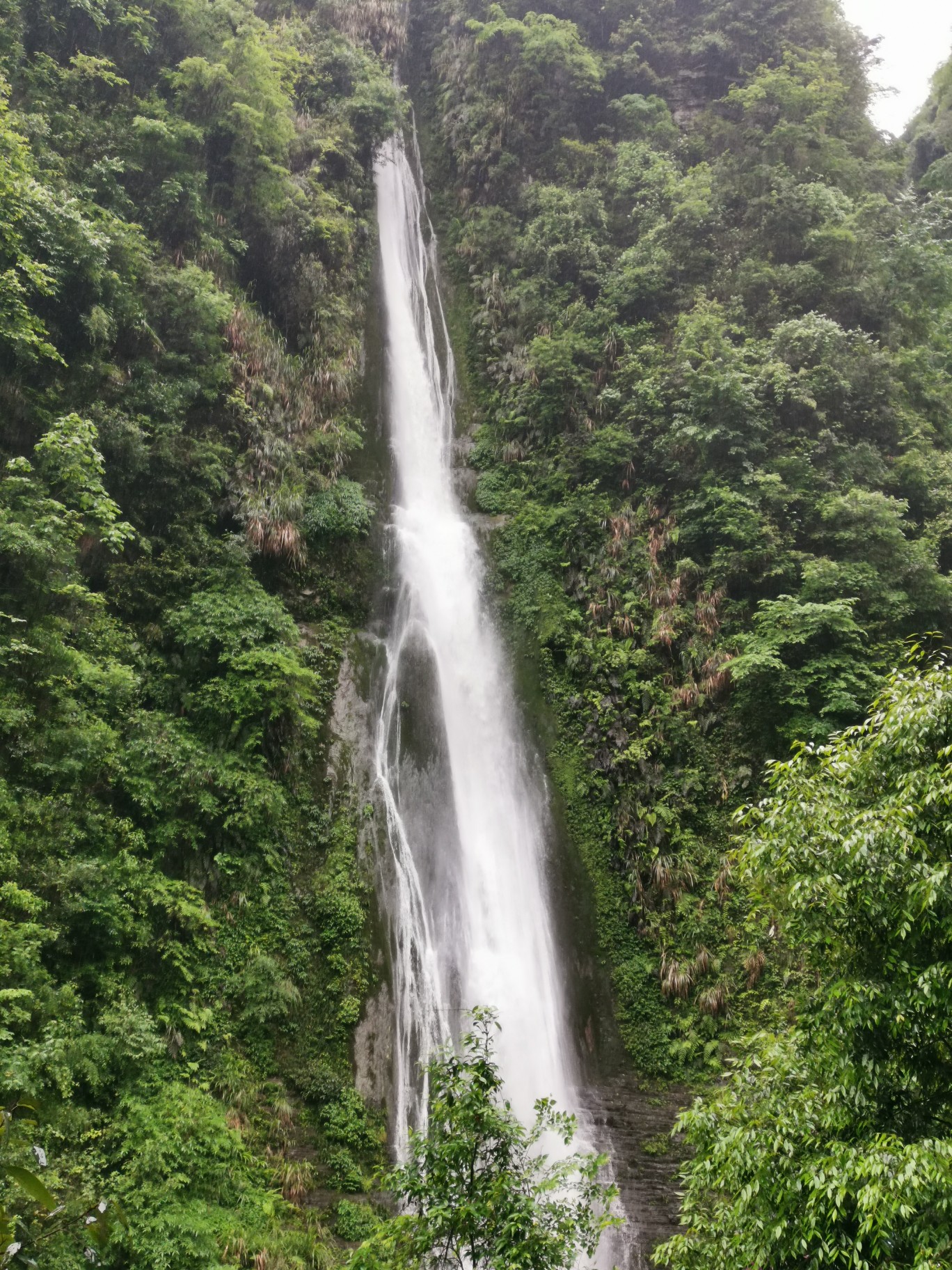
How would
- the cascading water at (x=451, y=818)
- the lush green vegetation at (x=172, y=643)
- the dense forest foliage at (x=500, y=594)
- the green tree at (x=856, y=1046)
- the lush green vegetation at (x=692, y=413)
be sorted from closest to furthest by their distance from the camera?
1. the green tree at (x=856, y=1046)
2. the dense forest foliage at (x=500, y=594)
3. the lush green vegetation at (x=172, y=643)
4. the cascading water at (x=451, y=818)
5. the lush green vegetation at (x=692, y=413)

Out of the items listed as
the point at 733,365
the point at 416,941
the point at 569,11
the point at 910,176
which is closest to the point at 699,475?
the point at 733,365

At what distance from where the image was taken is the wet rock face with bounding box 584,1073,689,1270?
845cm

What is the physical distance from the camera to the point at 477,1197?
450 centimetres

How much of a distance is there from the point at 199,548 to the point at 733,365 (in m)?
10.1

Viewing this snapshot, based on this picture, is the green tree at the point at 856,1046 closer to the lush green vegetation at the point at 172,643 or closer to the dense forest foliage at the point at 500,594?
the dense forest foliage at the point at 500,594

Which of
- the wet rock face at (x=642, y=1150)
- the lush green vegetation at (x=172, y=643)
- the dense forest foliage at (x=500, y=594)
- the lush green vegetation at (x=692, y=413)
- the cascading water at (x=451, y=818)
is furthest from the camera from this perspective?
the lush green vegetation at (x=692, y=413)

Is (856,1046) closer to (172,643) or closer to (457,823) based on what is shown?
(457,823)

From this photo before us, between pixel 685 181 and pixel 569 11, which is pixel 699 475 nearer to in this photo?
pixel 685 181

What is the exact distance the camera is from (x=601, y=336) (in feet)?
56.0

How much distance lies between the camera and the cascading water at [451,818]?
32.2 feet

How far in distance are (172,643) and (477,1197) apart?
8.41 meters

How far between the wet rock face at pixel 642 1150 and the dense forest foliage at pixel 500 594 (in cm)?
40

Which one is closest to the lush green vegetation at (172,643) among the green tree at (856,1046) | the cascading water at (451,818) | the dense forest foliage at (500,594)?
the dense forest foliage at (500,594)

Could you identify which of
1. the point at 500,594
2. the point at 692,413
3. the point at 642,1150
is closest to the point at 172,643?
the point at 500,594
